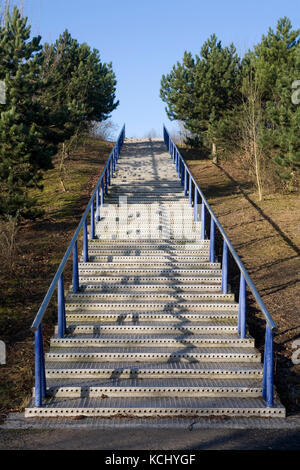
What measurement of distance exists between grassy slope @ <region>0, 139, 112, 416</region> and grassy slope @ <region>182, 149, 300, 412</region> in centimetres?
305

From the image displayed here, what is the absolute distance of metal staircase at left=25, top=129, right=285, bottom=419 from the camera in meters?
5.01

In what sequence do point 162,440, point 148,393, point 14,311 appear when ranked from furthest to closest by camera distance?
1. point 14,311
2. point 148,393
3. point 162,440

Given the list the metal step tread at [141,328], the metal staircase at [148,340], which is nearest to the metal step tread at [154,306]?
the metal staircase at [148,340]

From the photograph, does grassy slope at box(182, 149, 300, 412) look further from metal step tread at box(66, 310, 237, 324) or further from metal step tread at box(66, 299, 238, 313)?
metal step tread at box(66, 310, 237, 324)

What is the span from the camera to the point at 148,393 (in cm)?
518

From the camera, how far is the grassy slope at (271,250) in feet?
20.2

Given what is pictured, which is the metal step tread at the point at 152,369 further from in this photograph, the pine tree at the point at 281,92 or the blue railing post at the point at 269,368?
the pine tree at the point at 281,92

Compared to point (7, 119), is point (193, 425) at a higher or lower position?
lower

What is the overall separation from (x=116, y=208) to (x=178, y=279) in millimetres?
4509

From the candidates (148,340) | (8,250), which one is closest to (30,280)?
(8,250)

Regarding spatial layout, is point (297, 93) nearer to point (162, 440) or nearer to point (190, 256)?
point (190, 256)

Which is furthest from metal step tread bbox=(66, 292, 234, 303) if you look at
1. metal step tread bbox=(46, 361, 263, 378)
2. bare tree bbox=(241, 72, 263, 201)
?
bare tree bbox=(241, 72, 263, 201)

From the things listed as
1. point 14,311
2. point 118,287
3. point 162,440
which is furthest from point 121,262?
point 162,440

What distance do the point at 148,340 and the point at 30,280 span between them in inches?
138
